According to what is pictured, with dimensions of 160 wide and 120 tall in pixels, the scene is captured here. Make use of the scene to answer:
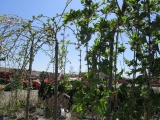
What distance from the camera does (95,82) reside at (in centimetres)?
202

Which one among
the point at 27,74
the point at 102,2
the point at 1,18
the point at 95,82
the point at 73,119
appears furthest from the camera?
the point at 73,119

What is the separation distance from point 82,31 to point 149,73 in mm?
669

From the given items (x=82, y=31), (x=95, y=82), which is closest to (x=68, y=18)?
(x=82, y=31)

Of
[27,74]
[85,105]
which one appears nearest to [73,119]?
[27,74]

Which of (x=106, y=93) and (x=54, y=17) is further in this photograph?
(x=54, y=17)

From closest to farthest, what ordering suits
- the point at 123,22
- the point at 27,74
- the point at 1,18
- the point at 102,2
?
the point at 123,22
the point at 102,2
the point at 1,18
the point at 27,74

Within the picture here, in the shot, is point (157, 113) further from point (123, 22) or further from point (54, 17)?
point (54, 17)

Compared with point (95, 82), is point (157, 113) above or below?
below

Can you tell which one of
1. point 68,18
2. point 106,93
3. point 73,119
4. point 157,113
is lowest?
point 73,119

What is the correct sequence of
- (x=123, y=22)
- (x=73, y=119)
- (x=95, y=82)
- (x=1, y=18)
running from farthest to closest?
(x=73, y=119) → (x=1, y=18) → (x=123, y=22) → (x=95, y=82)

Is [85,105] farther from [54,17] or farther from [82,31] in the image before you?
[54,17]

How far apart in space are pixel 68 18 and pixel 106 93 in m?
0.75

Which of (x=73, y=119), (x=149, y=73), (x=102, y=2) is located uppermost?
(x=102, y=2)

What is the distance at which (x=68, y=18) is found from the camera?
89.3 inches
